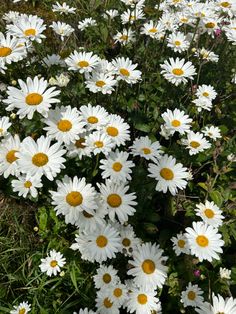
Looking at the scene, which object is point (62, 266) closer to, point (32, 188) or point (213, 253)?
point (32, 188)

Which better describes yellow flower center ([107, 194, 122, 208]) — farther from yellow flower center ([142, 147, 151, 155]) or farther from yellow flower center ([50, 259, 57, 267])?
yellow flower center ([50, 259, 57, 267])

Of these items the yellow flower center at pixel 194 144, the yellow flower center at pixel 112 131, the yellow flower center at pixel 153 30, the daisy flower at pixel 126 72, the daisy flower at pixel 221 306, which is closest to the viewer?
the daisy flower at pixel 221 306

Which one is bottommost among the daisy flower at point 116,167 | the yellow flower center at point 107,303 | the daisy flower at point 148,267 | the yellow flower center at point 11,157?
the yellow flower center at point 107,303

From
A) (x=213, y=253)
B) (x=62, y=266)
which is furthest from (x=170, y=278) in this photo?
(x=62, y=266)

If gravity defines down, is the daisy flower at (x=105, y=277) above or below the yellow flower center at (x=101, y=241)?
below

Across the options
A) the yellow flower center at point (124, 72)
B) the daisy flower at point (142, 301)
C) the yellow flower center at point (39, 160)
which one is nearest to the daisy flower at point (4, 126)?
the yellow flower center at point (39, 160)

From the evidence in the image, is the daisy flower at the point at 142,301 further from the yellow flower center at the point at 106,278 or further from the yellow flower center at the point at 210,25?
the yellow flower center at the point at 210,25

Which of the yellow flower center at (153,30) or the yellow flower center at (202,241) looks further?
the yellow flower center at (153,30)
